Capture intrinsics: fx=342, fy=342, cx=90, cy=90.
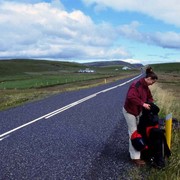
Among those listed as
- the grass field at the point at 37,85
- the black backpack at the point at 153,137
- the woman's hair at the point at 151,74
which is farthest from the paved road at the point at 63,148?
the grass field at the point at 37,85

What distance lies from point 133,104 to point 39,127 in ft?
16.2

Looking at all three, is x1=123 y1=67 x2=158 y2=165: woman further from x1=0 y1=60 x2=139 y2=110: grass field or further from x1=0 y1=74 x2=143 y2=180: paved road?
x1=0 y1=60 x2=139 y2=110: grass field

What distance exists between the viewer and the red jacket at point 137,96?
653 centimetres

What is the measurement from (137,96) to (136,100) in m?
0.10

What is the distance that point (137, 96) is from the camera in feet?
21.5

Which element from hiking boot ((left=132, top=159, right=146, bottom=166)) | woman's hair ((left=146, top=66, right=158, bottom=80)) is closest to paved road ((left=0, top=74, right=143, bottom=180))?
hiking boot ((left=132, top=159, right=146, bottom=166))

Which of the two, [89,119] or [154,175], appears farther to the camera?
[89,119]

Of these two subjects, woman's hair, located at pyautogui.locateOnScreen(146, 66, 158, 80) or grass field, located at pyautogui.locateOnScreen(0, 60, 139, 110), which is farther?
grass field, located at pyautogui.locateOnScreen(0, 60, 139, 110)

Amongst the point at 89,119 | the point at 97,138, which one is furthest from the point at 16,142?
the point at 89,119

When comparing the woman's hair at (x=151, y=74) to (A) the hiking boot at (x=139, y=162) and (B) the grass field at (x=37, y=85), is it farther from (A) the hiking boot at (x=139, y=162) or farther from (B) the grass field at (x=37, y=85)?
(B) the grass field at (x=37, y=85)

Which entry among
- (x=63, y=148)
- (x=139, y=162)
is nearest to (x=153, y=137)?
(x=139, y=162)

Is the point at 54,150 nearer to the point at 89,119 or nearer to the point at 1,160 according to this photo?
the point at 1,160

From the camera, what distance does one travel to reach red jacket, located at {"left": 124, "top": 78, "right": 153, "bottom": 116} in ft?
21.4

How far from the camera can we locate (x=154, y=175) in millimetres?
5977
